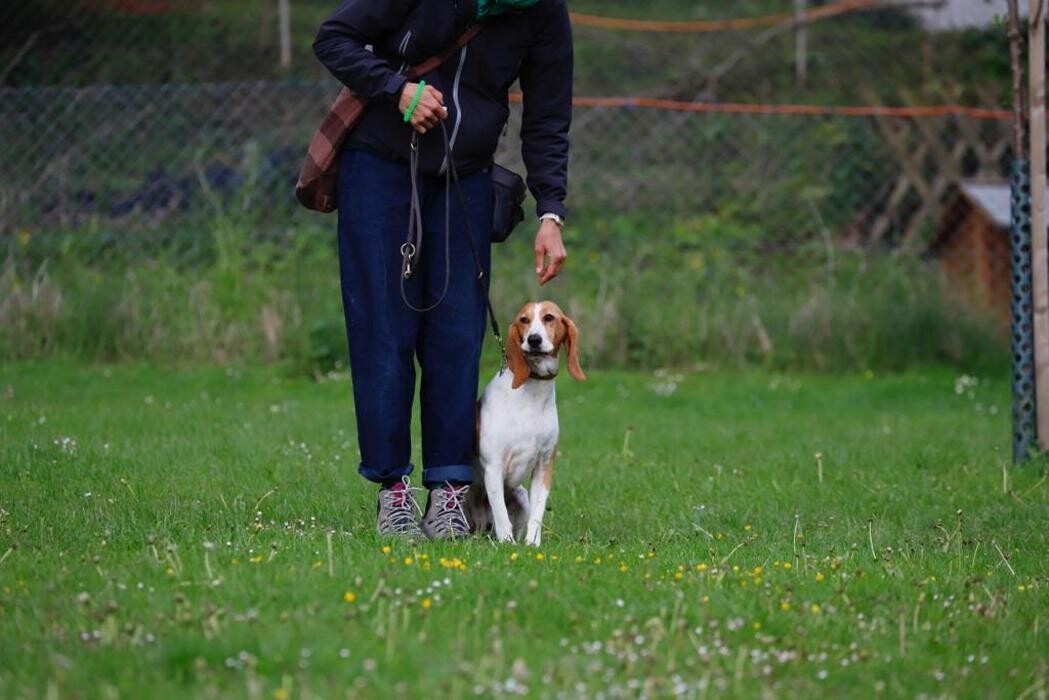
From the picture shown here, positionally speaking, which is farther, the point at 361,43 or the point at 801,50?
the point at 801,50

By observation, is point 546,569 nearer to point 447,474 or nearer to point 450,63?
point 447,474

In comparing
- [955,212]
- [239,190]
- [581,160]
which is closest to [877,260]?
[955,212]

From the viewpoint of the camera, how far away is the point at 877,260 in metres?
12.8

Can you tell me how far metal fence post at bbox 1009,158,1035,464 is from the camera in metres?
7.79

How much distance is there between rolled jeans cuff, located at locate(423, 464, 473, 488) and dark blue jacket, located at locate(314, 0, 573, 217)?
966 mm

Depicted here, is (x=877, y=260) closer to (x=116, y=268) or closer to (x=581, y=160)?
(x=581, y=160)

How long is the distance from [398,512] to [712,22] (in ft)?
41.2

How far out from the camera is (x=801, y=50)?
1658cm

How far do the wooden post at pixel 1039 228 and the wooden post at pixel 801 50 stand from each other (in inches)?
346

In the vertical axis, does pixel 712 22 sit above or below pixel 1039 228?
above

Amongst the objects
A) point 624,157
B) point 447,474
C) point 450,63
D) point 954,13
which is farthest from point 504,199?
point 954,13

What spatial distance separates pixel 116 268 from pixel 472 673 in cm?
883

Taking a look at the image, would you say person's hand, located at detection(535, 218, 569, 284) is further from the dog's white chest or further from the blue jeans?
the dog's white chest

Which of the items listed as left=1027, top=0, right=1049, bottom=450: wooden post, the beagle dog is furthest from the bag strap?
left=1027, top=0, right=1049, bottom=450: wooden post
